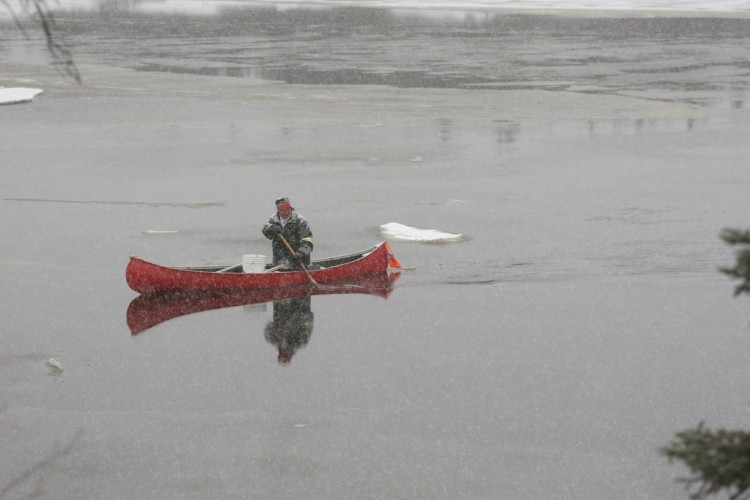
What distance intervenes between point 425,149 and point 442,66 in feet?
52.8

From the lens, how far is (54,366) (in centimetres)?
A: 1350

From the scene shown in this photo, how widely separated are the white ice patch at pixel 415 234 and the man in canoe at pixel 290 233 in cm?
331

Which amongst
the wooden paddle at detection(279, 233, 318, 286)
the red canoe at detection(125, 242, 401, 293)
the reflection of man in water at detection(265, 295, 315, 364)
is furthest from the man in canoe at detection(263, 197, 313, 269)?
the reflection of man in water at detection(265, 295, 315, 364)

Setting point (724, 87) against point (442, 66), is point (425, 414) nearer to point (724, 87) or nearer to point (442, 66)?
point (724, 87)

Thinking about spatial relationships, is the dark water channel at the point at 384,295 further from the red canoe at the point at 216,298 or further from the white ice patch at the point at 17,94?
the white ice patch at the point at 17,94

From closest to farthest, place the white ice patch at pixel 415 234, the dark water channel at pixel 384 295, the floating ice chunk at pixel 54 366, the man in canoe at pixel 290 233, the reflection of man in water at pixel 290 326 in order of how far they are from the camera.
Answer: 1. the dark water channel at pixel 384 295
2. the floating ice chunk at pixel 54 366
3. the reflection of man in water at pixel 290 326
4. the man in canoe at pixel 290 233
5. the white ice patch at pixel 415 234

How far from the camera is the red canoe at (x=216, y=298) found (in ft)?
51.7

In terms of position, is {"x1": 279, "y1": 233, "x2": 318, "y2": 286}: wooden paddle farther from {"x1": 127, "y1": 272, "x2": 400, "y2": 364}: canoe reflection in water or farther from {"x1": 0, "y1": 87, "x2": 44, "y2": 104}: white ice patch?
{"x1": 0, "y1": 87, "x2": 44, "y2": 104}: white ice patch

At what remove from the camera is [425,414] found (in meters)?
11.9

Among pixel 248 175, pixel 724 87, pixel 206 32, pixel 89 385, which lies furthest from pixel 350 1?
pixel 89 385

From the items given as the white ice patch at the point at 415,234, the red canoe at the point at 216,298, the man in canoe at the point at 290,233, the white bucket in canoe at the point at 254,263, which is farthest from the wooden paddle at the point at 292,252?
the white ice patch at the point at 415,234

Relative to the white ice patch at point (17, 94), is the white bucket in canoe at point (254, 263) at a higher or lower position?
lower

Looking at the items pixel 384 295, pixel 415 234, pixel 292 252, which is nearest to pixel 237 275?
pixel 292 252

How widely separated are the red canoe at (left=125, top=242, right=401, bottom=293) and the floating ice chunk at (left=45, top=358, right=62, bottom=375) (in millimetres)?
2552
